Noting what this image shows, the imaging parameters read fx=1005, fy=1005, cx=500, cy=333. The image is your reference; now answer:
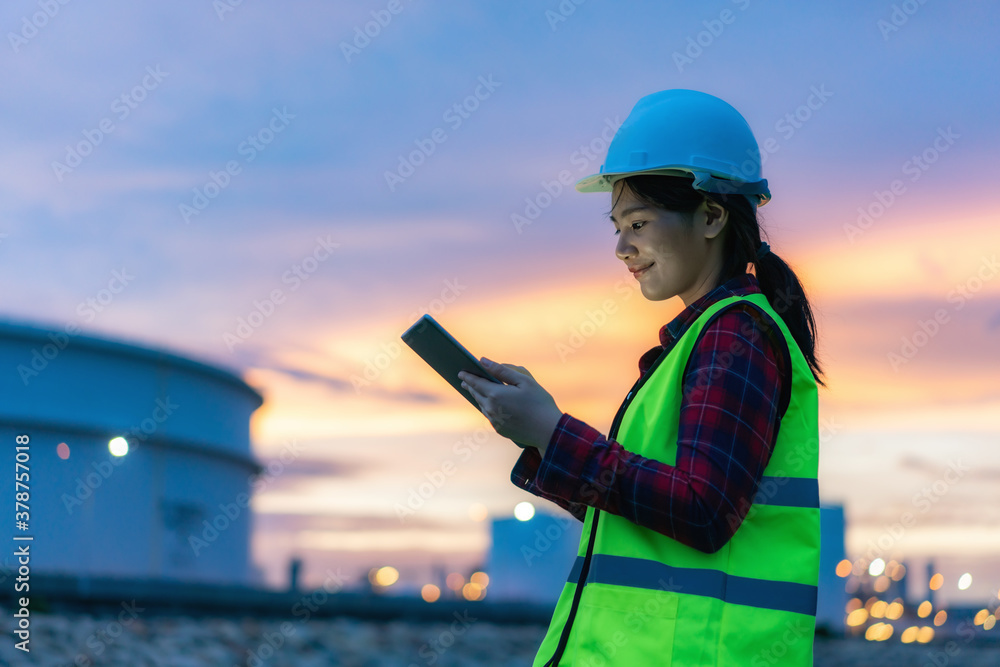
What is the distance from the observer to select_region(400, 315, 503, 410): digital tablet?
73.5 inches

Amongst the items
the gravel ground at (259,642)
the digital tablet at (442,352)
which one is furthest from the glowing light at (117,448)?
the digital tablet at (442,352)

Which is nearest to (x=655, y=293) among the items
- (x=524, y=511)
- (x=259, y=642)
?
(x=259, y=642)

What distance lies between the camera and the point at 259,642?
8.62 meters

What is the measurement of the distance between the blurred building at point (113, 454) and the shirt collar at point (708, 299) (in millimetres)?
17921

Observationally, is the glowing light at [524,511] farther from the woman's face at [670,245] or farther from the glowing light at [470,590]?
the glowing light at [470,590]

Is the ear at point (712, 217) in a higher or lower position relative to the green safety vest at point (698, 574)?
higher

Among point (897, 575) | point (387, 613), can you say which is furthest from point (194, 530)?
point (897, 575)

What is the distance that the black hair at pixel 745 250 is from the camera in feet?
6.39

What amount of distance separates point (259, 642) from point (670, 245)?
25.1ft

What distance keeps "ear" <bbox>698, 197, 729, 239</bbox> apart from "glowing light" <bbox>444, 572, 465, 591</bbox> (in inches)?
1443

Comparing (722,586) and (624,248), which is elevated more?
(624,248)

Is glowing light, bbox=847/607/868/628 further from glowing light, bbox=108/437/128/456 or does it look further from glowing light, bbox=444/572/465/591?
glowing light, bbox=108/437/128/456

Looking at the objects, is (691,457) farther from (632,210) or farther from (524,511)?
(524,511)

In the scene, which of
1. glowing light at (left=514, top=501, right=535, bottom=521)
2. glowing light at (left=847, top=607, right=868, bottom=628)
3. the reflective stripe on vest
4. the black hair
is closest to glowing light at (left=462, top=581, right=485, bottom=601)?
glowing light at (left=847, top=607, right=868, bottom=628)
